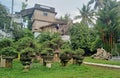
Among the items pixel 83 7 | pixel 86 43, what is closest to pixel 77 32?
pixel 86 43

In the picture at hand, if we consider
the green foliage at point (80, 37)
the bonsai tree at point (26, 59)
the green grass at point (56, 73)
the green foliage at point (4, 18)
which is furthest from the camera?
the green foliage at point (80, 37)

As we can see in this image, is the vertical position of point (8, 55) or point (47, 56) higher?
point (8, 55)

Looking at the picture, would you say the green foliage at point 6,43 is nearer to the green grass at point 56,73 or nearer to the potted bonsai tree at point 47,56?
the potted bonsai tree at point 47,56

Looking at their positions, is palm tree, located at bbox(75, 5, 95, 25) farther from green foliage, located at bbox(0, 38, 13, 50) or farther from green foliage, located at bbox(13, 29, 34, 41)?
green foliage, located at bbox(0, 38, 13, 50)

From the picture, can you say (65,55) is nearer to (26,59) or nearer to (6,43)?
(26,59)

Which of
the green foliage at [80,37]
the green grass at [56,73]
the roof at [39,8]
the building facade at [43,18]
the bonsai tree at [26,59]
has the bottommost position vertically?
the green grass at [56,73]

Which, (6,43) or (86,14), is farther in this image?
(86,14)

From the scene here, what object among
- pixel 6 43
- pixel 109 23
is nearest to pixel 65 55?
pixel 6 43

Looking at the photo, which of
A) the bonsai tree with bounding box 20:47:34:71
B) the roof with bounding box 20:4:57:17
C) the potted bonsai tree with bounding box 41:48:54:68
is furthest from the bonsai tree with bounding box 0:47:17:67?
the roof with bounding box 20:4:57:17

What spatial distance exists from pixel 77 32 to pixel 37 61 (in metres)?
15.1

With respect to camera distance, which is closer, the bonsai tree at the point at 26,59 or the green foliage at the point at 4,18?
the bonsai tree at the point at 26,59

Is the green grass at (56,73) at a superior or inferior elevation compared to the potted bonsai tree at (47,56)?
inferior

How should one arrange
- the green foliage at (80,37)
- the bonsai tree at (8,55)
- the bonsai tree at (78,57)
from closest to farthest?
the bonsai tree at (8,55), the bonsai tree at (78,57), the green foliage at (80,37)

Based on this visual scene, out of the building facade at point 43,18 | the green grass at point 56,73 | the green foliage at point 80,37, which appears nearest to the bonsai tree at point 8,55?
the green grass at point 56,73
